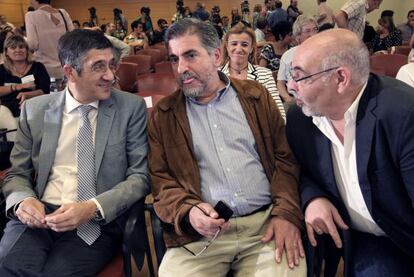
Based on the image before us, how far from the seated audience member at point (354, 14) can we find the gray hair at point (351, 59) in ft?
8.64

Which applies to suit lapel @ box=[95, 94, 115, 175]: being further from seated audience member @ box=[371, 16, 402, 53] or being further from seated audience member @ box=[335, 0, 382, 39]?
seated audience member @ box=[371, 16, 402, 53]

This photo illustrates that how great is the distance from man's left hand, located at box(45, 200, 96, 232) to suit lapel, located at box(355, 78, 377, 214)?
42.1 inches

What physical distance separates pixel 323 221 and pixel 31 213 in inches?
46.1

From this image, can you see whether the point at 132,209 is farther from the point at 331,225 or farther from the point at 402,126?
the point at 402,126

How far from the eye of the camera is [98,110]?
181 cm

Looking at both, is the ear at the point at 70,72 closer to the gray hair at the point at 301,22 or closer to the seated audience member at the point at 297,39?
the seated audience member at the point at 297,39

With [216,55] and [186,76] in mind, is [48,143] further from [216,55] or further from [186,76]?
[216,55]

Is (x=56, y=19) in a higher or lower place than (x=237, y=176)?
higher

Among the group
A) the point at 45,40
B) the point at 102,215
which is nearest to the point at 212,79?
the point at 102,215

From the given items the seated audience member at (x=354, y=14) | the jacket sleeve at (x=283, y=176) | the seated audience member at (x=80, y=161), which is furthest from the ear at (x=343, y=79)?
the seated audience member at (x=354, y=14)

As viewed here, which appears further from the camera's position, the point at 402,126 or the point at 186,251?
the point at 186,251

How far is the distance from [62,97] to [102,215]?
63 cm

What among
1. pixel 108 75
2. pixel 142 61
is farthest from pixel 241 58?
pixel 142 61

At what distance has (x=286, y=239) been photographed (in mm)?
1530
